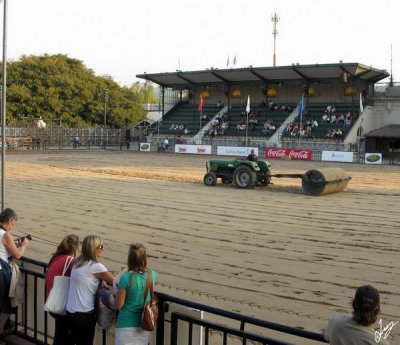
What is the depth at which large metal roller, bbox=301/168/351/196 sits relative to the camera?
17.8 metres

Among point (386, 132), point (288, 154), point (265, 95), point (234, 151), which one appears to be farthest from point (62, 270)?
point (265, 95)

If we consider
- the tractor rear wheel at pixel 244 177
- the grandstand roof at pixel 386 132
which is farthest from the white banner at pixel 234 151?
the tractor rear wheel at pixel 244 177

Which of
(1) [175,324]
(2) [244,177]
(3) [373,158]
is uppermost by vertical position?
(3) [373,158]

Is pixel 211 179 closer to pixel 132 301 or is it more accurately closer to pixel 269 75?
pixel 132 301

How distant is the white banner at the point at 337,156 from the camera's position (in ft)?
127

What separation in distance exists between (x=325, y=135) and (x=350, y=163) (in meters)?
7.37

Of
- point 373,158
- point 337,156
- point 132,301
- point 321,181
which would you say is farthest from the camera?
point 337,156

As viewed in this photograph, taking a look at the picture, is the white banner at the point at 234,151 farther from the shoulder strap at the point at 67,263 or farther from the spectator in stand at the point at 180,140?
the shoulder strap at the point at 67,263

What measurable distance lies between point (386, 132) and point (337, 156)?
5984 mm

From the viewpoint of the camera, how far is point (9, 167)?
28312 mm

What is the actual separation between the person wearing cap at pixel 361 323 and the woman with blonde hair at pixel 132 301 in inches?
60.9

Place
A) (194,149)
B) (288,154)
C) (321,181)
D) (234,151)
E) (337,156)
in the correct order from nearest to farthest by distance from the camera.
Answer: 1. (321,181)
2. (337,156)
3. (288,154)
4. (234,151)
5. (194,149)

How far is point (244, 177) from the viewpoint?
19.7m

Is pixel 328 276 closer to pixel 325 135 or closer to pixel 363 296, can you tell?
pixel 363 296
